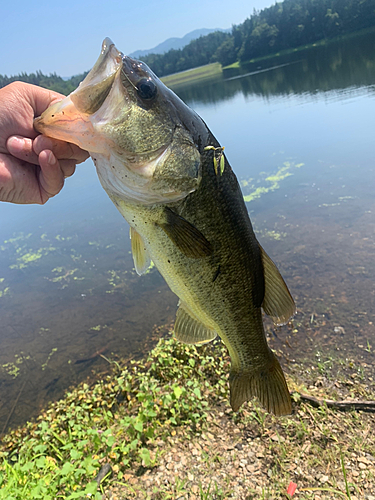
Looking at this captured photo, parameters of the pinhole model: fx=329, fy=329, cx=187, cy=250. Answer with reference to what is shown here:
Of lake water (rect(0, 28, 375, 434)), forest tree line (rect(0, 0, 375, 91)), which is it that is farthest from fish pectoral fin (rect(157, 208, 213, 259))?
forest tree line (rect(0, 0, 375, 91))

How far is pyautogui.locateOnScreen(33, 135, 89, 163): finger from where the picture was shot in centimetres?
206

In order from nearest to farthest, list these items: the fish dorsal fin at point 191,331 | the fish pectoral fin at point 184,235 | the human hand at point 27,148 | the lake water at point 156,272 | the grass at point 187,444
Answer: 1. the fish pectoral fin at point 184,235
2. the human hand at point 27,148
3. the fish dorsal fin at point 191,331
4. the grass at point 187,444
5. the lake water at point 156,272

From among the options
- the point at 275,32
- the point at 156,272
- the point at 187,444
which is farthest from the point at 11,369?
the point at 275,32

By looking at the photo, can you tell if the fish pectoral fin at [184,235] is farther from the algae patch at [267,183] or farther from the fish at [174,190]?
the algae patch at [267,183]

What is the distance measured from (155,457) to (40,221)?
42.4 feet

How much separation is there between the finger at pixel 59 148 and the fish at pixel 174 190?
0.25ft

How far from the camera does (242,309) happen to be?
7.45ft

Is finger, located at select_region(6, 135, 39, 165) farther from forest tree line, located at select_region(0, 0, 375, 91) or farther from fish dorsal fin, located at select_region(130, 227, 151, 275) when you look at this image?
forest tree line, located at select_region(0, 0, 375, 91)

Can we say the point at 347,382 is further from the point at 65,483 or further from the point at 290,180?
the point at 290,180

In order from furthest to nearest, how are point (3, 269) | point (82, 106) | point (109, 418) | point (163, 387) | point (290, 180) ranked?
point (290, 180) < point (3, 269) < point (163, 387) < point (109, 418) < point (82, 106)

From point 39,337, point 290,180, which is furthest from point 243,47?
point 39,337

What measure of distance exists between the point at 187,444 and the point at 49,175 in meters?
3.31

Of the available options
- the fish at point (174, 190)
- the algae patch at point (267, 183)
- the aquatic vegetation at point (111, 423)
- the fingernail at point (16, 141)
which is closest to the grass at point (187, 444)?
the aquatic vegetation at point (111, 423)

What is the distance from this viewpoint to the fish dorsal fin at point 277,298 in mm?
2318
